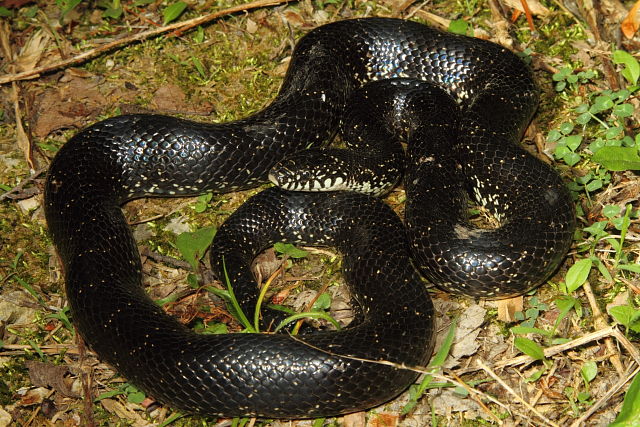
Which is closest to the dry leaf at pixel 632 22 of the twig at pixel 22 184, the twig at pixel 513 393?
Answer: the twig at pixel 513 393

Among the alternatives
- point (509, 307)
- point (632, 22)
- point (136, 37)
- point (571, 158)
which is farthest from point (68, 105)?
point (632, 22)

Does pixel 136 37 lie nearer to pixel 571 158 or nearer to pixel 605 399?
pixel 571 158

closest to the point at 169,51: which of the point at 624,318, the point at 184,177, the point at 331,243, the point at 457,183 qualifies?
the point at 184,177

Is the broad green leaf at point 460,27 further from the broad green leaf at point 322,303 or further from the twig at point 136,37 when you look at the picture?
the broad green leaf at point 322,303

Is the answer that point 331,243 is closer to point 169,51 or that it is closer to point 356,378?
point 356,378

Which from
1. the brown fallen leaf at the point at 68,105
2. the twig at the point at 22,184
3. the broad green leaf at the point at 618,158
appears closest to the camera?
the broad green leaf at the point at 618,158
